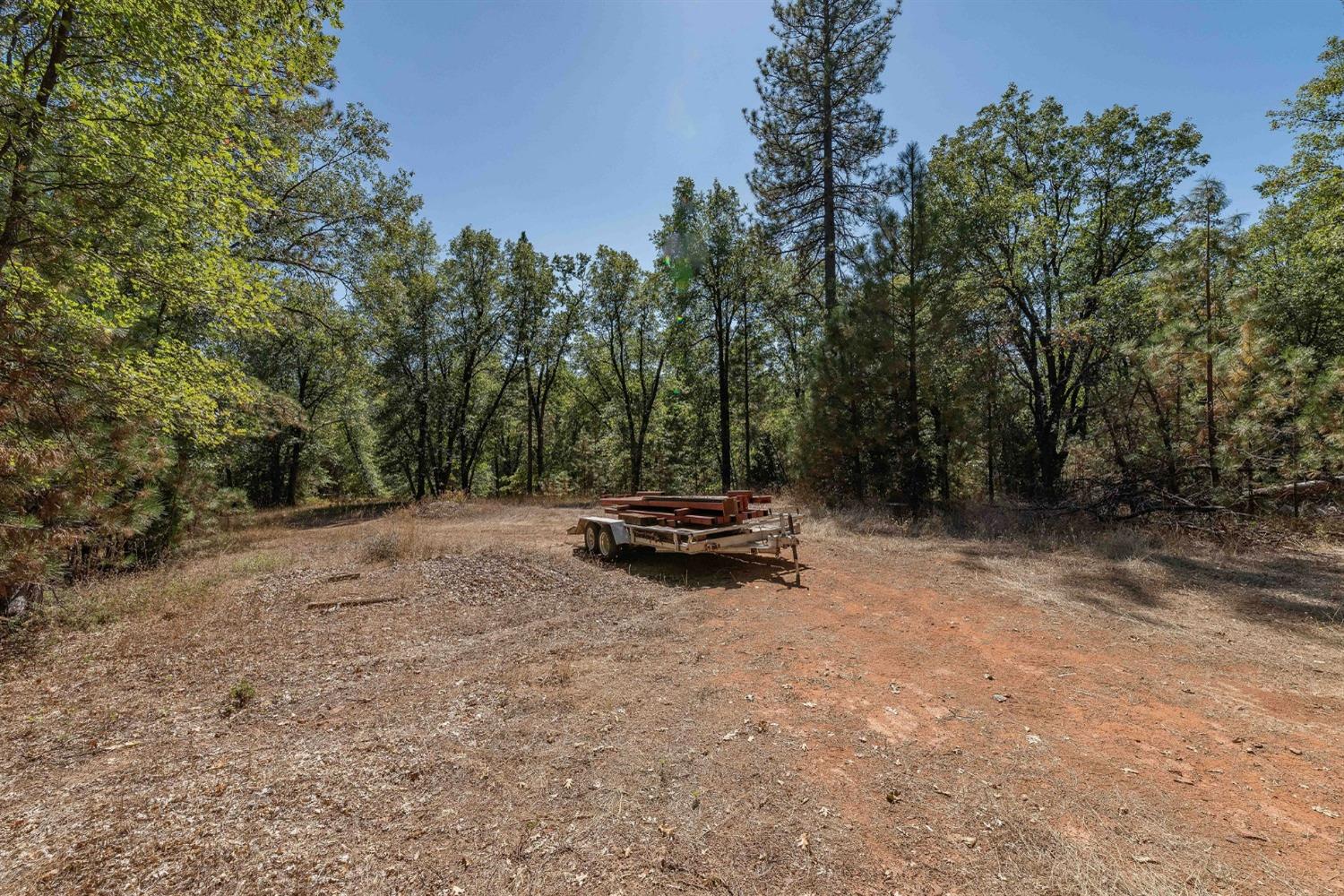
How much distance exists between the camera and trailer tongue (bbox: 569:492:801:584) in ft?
24.3

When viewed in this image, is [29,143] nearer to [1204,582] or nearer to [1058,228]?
[1204,582]

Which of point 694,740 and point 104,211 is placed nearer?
point 694,740

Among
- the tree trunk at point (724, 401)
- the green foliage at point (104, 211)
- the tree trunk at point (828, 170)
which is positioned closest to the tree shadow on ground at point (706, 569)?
the green foliage at point (104, 211)

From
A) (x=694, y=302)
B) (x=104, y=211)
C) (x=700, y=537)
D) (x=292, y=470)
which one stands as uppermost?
(x=694, y=302)

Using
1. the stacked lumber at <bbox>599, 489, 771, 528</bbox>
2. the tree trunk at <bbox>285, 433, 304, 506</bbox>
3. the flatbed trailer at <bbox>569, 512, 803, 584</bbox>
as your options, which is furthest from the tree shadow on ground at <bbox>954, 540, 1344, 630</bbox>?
the tree trunk at <bbox>285, 433, 304, 506</bbox>

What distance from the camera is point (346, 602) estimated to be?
21.8 ft

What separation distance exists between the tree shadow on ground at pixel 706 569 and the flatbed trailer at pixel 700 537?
18cm

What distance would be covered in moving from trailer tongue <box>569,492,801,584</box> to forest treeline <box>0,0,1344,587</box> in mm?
5611

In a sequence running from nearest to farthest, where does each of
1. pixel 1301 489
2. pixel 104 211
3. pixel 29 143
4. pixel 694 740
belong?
pixel 694 740
pixel 29 143
pixel 104 211
pixel 1301 489

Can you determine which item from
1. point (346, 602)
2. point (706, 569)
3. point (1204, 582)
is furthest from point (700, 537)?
point (1204, 582)

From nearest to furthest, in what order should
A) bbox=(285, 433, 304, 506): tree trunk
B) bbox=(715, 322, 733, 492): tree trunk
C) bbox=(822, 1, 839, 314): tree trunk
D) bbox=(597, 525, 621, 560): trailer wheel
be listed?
bbox=(597, 525, 621, 560): trailer wheel
bbox=(822, 1, 839, 314): tree trunk
bbox=(715, 322, 733, 492): tree trunk
bbox=(285, 433, 304, 506): tree trunk

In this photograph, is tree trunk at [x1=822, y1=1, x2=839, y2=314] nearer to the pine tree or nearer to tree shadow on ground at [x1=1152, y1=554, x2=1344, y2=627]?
the pine tree

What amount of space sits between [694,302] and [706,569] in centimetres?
1658

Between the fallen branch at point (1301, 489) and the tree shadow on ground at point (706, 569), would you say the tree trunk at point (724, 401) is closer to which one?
the tree shadow on ground at point (706, 569)
